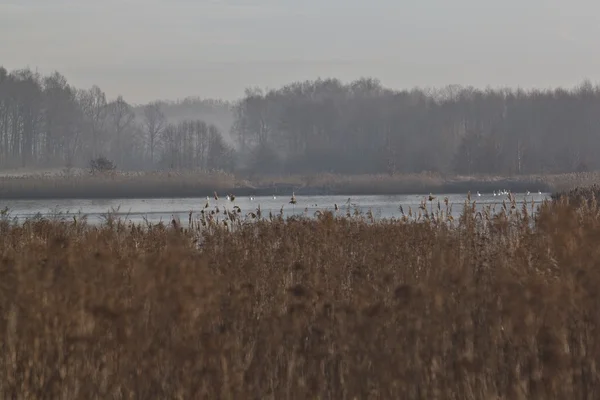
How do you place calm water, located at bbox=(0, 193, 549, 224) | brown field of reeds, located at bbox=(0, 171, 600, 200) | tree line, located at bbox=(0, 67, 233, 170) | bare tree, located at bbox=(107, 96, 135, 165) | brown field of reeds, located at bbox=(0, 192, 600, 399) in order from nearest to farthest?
brown field of reeds, located at bbox=(0, 192, 600, 399)
calm water, located at bbox=(0, 193, 549, 224)
brown field of reeds, located at bbox=(0, 171, 600, 200)
tree line, located at bbox=(0, 67, 233, 170)
bare tree, located at bbox=(107, 96, 135, 165)

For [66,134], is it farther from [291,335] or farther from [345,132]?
[291,335]

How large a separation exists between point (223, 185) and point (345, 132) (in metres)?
44.3

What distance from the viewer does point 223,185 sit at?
160 ft

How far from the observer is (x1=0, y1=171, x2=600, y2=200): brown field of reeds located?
4578 centimetres

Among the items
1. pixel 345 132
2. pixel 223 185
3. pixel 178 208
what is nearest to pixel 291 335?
pixel 178 208

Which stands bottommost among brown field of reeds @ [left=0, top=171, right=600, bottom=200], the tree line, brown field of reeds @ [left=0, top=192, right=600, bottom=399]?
brown field of reeds @ [left=0, top=192, right=600, bottom=399]

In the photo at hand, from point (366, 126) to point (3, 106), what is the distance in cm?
3361

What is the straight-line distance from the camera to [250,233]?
12.2 metres

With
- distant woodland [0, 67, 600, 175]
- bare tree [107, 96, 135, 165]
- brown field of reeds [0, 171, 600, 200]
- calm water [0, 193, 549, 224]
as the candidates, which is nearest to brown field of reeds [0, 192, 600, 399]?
calm water [0, 193, 549, 224]

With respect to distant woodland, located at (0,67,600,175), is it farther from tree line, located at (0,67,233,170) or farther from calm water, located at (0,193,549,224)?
calm water, located at (0,193,549,224)

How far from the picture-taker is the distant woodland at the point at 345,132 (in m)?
79.9

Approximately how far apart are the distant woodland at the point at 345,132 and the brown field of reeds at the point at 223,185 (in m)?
17.4

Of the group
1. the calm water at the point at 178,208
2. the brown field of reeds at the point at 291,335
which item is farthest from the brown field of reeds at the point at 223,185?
the brown field of reeds at the point at 291,335

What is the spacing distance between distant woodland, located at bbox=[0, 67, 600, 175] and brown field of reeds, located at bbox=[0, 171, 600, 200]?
17373 mm
